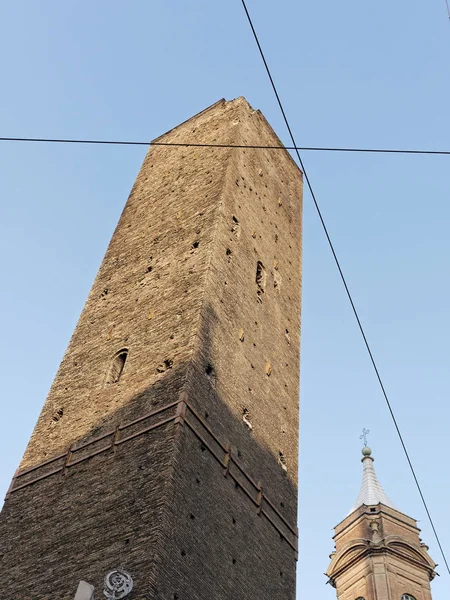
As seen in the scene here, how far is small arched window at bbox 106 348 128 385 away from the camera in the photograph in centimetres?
1359

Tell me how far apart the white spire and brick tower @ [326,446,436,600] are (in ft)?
0.74

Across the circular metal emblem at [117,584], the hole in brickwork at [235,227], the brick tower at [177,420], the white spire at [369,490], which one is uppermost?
the white spire at [369,490]

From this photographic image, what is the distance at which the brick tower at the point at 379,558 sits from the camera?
78.2 ft

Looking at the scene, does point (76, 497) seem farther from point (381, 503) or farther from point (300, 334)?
point (381, 503)

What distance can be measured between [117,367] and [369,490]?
1552cm

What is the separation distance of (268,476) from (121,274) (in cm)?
465

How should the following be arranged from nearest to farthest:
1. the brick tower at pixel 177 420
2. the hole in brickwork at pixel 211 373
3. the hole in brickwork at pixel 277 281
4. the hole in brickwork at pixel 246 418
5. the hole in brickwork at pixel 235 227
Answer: the brick tower at pixel 177 420 → the hole in brickwork at pixel 211 373 → the hole in brickwork at pixel 246 418 → the hole in brickwork at pixel 235 227 → the hole in brickwork at pixel 277 281

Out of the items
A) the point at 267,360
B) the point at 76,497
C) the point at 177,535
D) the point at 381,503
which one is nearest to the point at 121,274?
the point at 267,360

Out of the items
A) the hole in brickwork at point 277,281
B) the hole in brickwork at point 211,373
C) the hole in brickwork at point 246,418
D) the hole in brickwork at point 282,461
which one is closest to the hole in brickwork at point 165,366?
the hole in brickwork at point 211,373

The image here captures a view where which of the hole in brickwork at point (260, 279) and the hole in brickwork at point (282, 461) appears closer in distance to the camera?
the hole in brickwork at point (282, 461)

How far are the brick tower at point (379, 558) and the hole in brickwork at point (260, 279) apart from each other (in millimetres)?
11009

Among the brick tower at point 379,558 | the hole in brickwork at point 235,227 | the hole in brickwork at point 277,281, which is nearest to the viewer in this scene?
the hole in brickwork at point 235,227

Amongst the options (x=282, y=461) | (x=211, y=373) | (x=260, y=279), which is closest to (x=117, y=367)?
(x=211, y=373)

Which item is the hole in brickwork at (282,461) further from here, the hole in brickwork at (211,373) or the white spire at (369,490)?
the white spire at (369,490)
